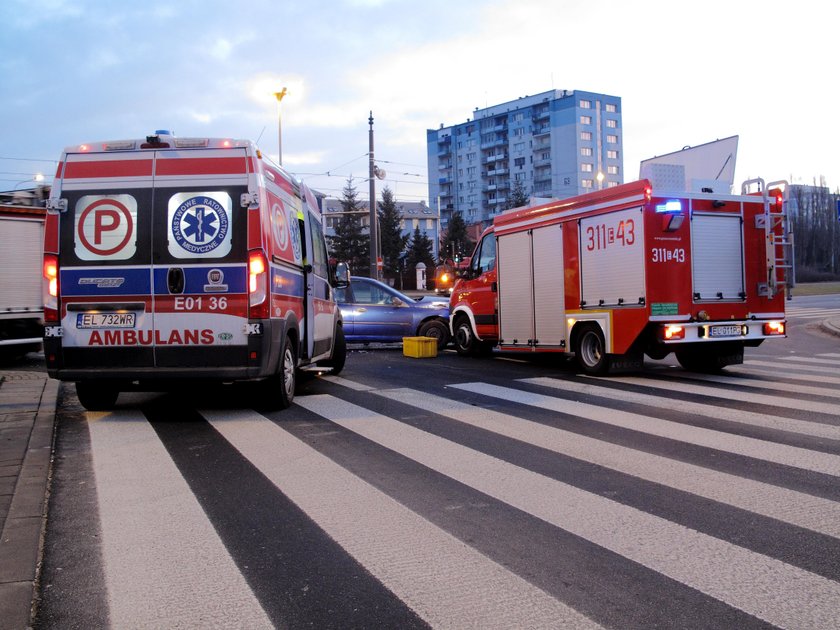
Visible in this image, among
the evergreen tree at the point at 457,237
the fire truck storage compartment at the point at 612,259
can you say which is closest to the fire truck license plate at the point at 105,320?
the fire truck storage compartment at the point at 612,259

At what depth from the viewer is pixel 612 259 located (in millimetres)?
10461

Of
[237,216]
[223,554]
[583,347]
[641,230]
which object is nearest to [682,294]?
[641,230]

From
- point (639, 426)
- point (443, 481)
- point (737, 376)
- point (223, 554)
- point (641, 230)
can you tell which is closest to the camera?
point (223, 554)

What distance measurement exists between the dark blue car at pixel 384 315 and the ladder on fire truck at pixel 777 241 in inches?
295

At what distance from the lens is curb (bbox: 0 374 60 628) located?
10.5ft

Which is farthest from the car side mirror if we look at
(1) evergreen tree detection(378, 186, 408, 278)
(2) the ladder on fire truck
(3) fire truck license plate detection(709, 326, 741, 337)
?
(1) evergreen tree detection(378, 186, 408, 278)

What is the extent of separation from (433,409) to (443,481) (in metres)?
2.99

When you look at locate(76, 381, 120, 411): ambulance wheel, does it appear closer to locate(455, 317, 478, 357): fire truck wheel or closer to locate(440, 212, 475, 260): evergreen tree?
locate(455, 317, 478, 357): fire truck wheel

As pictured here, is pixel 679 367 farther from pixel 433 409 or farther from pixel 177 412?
pixel 177 412

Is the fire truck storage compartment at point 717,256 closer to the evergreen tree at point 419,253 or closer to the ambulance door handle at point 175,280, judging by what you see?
the ambulance door handle at point 175,280

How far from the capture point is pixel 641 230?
9938 millimetres

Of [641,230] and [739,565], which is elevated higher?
[641,230]

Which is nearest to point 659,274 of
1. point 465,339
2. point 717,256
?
point 717,256

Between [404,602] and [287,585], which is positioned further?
[287,585]
